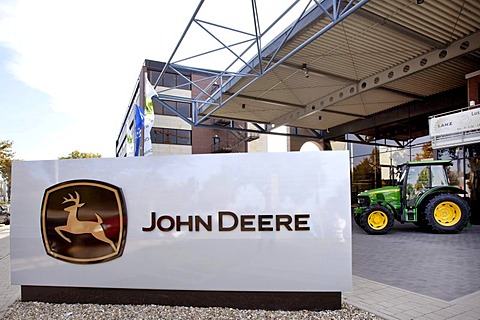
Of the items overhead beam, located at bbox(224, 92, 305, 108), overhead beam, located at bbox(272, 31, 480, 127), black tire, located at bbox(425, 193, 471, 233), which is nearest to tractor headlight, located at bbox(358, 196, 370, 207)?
black tire, located at bbox(425, 193, 471, 233)

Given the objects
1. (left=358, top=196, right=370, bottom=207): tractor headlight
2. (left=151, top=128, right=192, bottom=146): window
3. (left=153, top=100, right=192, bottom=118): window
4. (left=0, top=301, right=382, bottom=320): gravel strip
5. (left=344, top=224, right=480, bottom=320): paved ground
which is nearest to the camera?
(left=0, top=301, right=382, bottom=320): gravel strip

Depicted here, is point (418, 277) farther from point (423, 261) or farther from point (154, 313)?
point (154, 313)

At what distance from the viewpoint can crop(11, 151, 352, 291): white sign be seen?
465cm

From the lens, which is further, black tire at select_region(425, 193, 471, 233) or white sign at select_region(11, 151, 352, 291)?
black tire at select_region(425, 193, 471, 233)

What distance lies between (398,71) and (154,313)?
39.1ft

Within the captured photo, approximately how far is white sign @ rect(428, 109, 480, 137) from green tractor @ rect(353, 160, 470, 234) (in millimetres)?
1157

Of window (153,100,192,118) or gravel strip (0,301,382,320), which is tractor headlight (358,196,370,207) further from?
window (153,100,192,118)

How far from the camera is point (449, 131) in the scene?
39.2 ft

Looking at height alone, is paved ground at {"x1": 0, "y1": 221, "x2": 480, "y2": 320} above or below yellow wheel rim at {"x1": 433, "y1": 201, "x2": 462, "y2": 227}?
below

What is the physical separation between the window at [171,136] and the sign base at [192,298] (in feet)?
90.7

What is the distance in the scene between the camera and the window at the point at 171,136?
32.6m

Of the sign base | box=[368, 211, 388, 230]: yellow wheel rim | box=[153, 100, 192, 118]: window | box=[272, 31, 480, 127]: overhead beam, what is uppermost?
box=[153, 100, 192, 118]: window

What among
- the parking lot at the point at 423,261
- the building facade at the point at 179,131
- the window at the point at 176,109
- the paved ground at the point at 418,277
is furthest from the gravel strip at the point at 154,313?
the window at the point at 176,109

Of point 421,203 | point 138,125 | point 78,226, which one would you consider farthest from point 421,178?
point 78,226
